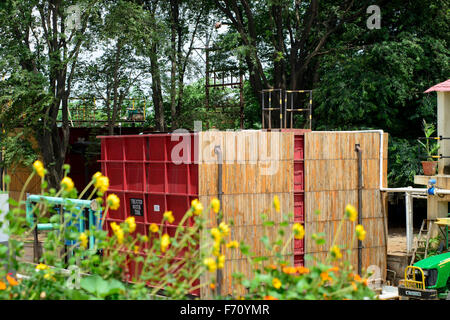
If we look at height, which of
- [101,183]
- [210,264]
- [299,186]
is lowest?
[299,186]

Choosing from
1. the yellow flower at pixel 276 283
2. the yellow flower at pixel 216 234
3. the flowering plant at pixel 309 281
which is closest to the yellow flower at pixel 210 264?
the yellow flower at pixel 216 234

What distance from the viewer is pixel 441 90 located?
18.5m

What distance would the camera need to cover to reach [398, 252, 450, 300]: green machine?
13.5m

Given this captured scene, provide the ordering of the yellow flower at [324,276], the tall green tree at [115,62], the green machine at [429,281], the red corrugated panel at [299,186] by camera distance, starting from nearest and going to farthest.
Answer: the yellow flower at [324,276], the green machine at [429,281], the red corrugated panel at [299,186], the tall green tree at [115,62]

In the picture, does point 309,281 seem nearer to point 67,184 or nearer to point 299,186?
point 67,184

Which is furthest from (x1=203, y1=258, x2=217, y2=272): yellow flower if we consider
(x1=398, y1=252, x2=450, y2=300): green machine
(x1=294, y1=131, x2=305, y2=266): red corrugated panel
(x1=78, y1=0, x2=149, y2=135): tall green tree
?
(x1=78, y1=0, x2=149, y2=135): tall green tree

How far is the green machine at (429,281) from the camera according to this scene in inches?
530

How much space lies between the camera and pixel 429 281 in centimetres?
1370

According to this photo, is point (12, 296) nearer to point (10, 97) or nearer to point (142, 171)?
point (142, 171)

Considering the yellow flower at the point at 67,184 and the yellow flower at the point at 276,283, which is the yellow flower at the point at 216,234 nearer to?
the yellow flower at the point at 276,283

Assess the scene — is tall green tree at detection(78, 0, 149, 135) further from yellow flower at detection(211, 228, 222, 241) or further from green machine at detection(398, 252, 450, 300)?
yellow flower at detection(211, 228, 222, 241)

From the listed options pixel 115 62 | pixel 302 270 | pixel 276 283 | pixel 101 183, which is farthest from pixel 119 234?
pixel 115 62

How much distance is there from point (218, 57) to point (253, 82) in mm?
2465

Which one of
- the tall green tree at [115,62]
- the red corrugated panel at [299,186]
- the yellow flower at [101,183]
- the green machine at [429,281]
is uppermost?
the tall green tree at [115,62]
